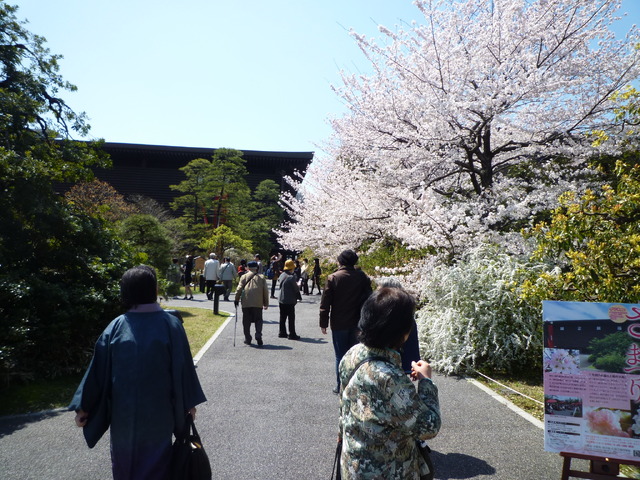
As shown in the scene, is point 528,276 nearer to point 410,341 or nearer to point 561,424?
point 410,341

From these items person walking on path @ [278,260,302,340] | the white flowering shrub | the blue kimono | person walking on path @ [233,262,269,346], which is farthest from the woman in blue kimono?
person walking on path @ [278,260,302,340]

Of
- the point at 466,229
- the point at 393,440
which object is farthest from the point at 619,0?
the point at 393,440

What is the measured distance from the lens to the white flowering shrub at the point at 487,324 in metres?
7.44

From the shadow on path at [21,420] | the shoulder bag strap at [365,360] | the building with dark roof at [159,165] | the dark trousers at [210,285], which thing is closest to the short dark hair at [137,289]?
the shoulder bag strap at [365,360]

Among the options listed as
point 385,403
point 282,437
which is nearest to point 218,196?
point 282,437

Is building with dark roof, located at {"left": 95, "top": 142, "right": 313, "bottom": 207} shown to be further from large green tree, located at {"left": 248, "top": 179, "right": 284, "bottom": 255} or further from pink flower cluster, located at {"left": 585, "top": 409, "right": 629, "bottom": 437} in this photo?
pink flower cluster, located at {"left": 585, "top": 409, "right": 629, "bottom": 437}

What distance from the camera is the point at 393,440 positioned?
7.34ft

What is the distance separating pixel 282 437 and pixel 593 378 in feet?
9.64

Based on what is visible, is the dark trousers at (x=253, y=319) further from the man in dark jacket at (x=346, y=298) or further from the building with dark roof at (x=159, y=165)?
the building with dark roof at (x=159, y=165)

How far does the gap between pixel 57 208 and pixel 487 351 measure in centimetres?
710

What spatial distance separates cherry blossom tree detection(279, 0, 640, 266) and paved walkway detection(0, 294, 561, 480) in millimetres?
4181

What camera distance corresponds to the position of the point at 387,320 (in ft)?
7.54

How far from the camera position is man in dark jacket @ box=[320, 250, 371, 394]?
587cm

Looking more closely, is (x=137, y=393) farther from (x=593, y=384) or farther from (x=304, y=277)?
(x=304, y=277)
